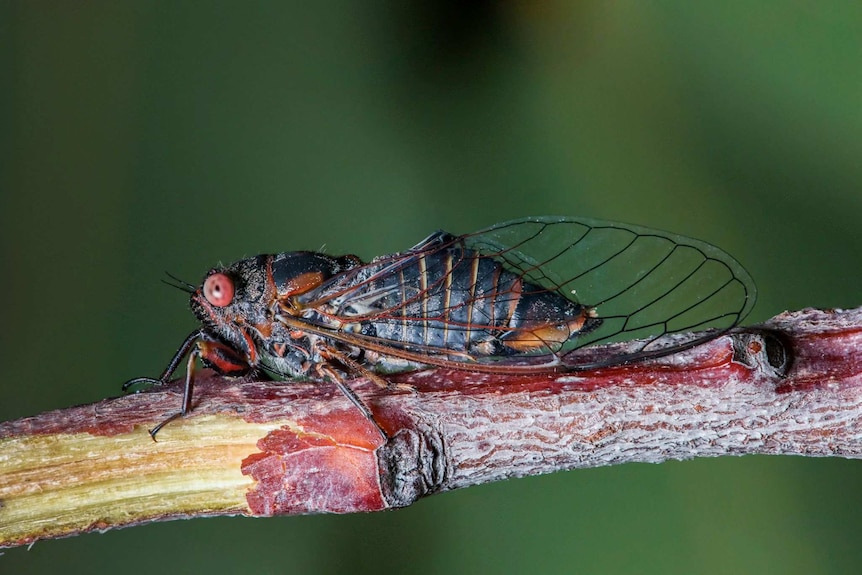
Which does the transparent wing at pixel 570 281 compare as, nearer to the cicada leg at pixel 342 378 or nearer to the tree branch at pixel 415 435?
the cicada leg at pixel 342 378

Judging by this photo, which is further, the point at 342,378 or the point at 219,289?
the point at 219,289

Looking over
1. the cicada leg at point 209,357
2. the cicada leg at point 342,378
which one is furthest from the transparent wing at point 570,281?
the cicada leg at point 209,357

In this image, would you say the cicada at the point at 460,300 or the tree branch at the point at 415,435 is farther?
the cicada at the point at 460,300

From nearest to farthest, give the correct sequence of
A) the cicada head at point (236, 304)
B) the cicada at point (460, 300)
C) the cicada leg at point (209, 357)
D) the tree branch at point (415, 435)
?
A: the tree branch at point (415, 435), the cicada leg at point (209, 357), the cicada at point (460, 300), the cicada head at point (236, 304)

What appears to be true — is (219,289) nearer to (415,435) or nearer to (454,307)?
(454,307)

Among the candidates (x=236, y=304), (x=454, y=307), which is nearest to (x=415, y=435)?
(x=454, y=307)

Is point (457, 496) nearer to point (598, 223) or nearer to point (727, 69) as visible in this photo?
point (598, 223)

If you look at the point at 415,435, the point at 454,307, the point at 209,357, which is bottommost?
the point at 415,435
